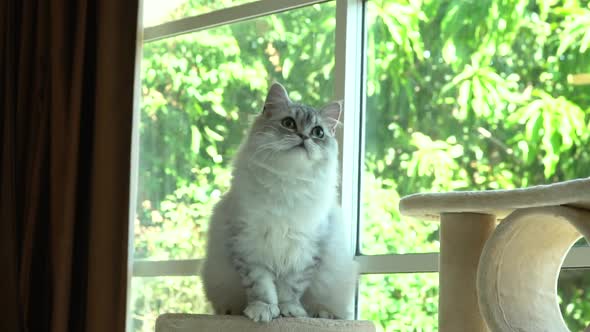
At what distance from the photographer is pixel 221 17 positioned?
293cm

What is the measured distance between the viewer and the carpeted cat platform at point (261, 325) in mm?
1918

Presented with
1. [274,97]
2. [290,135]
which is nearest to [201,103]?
[274,97]

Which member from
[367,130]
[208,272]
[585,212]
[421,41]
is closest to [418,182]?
[367,130]

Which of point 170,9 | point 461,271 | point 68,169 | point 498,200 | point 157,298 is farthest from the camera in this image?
point 170,9

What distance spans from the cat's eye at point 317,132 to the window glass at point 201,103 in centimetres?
64

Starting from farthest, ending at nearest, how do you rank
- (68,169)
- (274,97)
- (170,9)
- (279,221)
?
(170,9) → (68,169) → (274,97) → (279,221)

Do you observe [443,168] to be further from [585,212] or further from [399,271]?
[585,212]

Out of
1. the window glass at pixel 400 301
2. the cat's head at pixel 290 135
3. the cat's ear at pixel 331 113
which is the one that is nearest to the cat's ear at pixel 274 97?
A: the cat's head at pixel 290 135

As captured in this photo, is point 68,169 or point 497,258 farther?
point 68,169

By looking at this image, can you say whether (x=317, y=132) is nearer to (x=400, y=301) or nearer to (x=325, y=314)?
(x=325, y=314)

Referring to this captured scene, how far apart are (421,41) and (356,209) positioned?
0.54 meters

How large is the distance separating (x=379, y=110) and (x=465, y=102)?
0.28m

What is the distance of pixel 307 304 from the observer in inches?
83.4

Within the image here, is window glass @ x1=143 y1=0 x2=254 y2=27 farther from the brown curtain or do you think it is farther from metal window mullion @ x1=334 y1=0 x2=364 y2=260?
metal window mullion @ x1=334 y1=0 x2=364 y2=260
